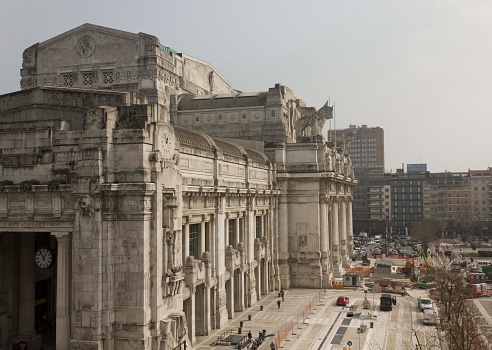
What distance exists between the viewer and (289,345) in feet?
175

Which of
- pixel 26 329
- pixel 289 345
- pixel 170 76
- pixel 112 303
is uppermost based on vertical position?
pixel 170 76

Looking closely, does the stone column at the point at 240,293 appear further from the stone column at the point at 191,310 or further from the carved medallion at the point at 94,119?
the carved medallion at the point at 94,119

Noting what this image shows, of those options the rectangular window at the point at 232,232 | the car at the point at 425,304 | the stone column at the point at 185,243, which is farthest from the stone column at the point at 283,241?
the stone column at the point at 185,243

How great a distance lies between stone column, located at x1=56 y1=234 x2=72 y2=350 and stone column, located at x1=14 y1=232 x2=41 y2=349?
21.9ft

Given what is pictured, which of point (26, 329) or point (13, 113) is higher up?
point (13, 113)

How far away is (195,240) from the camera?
185 feet

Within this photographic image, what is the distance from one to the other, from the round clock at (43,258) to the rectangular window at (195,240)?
14.9 meters

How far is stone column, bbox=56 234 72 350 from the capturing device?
38656mm

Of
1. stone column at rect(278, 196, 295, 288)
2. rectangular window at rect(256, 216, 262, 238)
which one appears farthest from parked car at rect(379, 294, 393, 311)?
rectangular window at rect(256, 216, 262, 238)

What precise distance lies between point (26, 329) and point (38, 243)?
744 cm

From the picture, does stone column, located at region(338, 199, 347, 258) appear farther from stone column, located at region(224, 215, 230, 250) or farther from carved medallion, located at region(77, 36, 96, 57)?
carved medallion, located at region(77, 36, 96, 57)

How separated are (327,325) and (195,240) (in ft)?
62.0

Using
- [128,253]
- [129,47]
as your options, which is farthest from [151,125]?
[129,47]

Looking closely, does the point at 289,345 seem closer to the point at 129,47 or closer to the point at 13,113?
the point at 13,113
